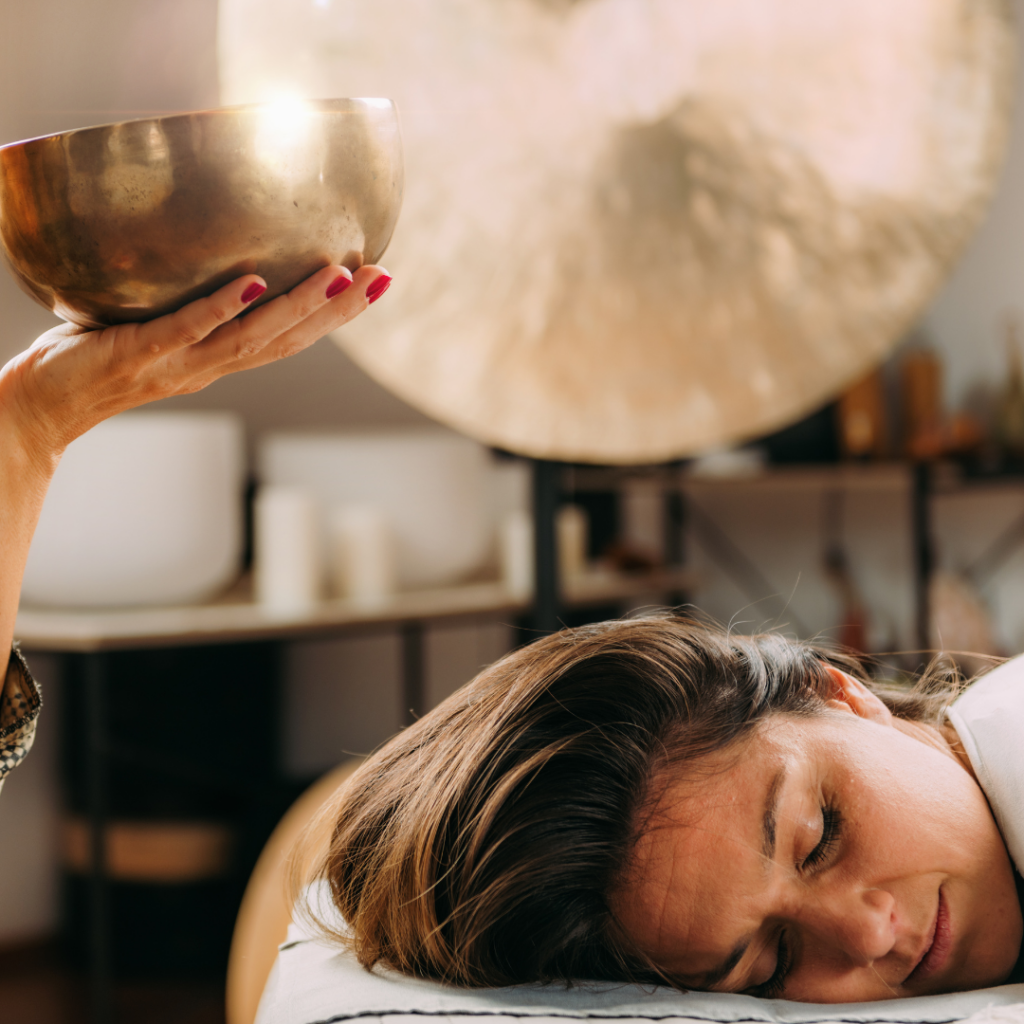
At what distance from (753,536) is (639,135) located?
2016 mm

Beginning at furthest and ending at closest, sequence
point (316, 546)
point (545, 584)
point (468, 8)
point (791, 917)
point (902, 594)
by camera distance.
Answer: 1. point (902, 594)
2. point (316, 546)
3. point (545, 584)
4. point (468, 8)
5. point (791, 917)

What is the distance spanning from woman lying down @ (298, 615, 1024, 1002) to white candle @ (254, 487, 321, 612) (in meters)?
1.19

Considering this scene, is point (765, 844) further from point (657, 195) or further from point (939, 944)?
point (657, 195)

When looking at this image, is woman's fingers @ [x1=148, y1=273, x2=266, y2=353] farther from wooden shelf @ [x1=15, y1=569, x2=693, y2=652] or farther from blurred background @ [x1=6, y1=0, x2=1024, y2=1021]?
wooden shelf @ [x1=15, y1=569, x2=693, y2=652]

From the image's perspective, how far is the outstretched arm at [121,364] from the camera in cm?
46

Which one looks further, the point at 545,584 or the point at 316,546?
the point at 316,546

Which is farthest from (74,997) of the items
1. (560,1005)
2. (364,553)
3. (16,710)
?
(560,1005)

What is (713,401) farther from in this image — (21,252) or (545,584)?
(21,252)

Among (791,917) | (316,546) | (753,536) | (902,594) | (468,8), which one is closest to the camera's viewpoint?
(791,917)

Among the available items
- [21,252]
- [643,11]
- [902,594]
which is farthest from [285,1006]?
[902,594]

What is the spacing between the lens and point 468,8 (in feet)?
4.35

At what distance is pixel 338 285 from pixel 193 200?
0.22ft

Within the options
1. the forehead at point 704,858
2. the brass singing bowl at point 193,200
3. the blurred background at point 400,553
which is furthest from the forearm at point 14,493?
the blurred background at point 400,553

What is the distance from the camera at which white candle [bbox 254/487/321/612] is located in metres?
1.85
